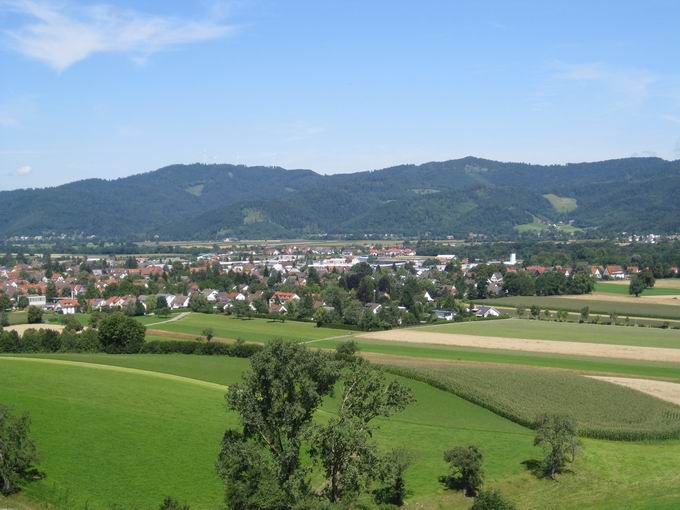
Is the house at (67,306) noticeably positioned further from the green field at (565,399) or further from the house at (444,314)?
the green field at (565,399)

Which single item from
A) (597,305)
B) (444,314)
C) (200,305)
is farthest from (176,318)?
(597,305)

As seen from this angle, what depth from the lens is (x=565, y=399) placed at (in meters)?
37.4

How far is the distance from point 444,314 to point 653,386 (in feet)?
133

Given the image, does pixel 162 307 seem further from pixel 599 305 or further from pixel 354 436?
pixel 354 436

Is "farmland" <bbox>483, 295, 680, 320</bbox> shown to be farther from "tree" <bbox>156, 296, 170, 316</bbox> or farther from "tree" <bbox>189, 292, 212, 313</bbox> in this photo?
"tree" <bbox>156, 296, 170, 316</bbox>

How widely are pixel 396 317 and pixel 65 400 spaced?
149 ft

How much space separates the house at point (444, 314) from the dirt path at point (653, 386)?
35182 mm

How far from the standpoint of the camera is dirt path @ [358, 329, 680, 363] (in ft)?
171

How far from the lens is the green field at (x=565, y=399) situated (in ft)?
107

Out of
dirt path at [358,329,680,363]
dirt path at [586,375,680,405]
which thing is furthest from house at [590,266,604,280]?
dirt path at [586,375,680,405]

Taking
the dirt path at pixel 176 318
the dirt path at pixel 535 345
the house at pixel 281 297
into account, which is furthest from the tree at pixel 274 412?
the house at pixel 281 297

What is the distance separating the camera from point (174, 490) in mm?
22938

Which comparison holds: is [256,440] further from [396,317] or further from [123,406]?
[396,317]

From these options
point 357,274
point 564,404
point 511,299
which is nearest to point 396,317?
point 511,299
